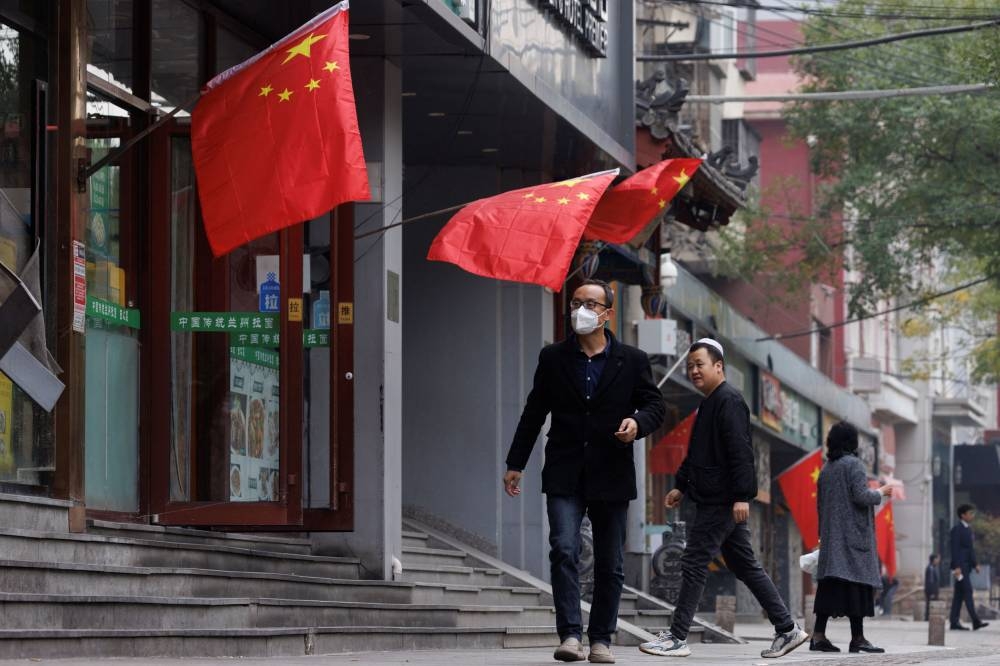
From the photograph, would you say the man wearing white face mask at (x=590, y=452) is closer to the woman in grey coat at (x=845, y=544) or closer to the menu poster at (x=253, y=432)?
the menu poster at (x=253, y=432)

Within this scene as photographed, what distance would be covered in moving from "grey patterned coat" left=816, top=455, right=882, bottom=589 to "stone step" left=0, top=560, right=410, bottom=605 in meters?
3.02

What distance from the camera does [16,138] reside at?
11.6 meters

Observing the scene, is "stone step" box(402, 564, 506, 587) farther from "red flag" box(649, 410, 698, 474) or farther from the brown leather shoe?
"red flag" box(649, 410, 698, 474)

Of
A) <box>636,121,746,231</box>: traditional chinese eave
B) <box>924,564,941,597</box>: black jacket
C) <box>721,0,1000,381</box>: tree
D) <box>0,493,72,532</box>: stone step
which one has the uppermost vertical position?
<box>721,0,1000,381</box>: tree

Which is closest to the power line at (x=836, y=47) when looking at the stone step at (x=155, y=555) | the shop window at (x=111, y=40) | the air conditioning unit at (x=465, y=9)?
the air conditioning unit at (x=465, y=9)

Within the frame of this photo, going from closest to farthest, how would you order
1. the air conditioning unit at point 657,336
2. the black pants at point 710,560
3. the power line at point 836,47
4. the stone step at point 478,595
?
the black pants at point 710,560 → the stone step at point 478,595 → the air conditioning unit at point 657,336 → the power line at point 836,47

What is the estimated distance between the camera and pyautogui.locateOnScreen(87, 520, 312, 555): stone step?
12.0 metres

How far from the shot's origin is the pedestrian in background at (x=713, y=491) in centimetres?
1199

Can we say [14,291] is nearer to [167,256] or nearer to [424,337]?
[167,256]

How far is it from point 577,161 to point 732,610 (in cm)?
440

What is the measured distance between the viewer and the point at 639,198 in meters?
16.7

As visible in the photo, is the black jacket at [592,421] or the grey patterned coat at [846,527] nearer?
the black jacket at [592,421]

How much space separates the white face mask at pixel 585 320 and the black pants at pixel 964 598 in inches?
693

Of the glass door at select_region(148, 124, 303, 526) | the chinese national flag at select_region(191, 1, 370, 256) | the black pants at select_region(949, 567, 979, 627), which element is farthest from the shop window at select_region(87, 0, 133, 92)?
the black pants at select_region(949, 567, 979, 627)
